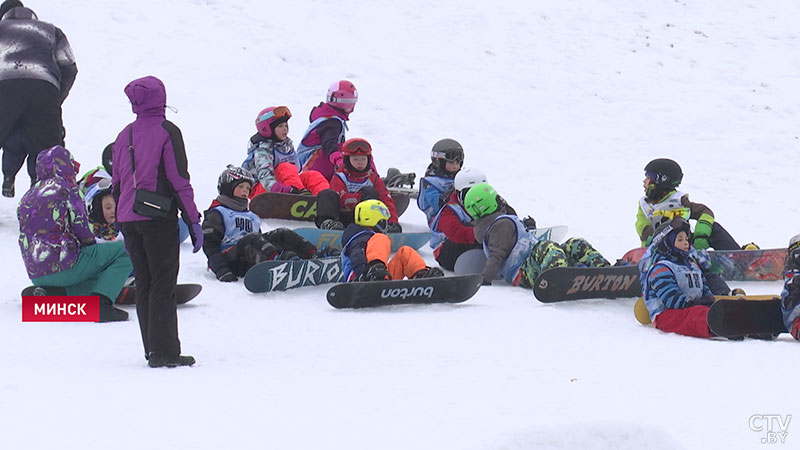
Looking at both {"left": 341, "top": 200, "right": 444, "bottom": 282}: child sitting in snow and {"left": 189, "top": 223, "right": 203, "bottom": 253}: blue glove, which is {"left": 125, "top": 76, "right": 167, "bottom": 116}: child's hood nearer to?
{"left": 189, "top": 223, "right": 203, "bottom": 253}: blue glove

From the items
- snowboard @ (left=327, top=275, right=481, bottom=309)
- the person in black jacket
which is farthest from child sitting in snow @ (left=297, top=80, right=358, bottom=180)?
snowboard @ (left=327, top=275, right=481, bottom=309)

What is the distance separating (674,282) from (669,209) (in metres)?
2.53

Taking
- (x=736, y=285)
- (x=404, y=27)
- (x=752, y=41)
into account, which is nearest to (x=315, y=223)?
(x=736, y=285)

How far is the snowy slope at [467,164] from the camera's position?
5.03 meters

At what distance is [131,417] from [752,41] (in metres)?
19.1

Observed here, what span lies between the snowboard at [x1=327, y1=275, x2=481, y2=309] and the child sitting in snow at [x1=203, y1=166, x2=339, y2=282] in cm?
102

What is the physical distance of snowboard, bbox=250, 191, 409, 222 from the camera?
11.3m

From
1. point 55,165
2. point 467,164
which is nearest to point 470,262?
point 55,165

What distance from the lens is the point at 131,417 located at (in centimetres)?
493

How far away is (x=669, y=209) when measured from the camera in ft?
33.4

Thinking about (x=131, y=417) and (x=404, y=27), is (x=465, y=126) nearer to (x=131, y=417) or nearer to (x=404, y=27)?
(x=404, y=27)

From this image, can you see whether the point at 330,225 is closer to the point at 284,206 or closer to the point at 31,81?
the point at 284,206

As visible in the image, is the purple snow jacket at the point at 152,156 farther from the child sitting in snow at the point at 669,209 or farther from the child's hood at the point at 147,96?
the child sitting in snow at the point at 669,209

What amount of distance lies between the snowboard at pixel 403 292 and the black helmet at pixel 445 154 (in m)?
2.88
